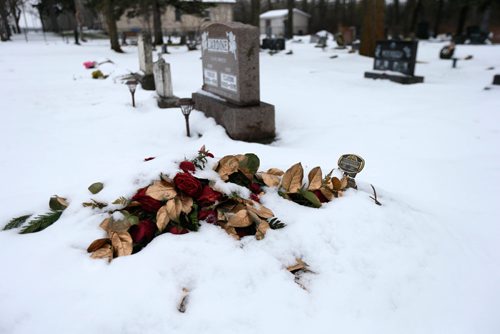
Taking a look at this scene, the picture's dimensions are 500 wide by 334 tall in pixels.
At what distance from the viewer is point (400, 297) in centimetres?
214

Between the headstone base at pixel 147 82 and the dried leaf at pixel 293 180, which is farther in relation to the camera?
the headstone base at pixel 147 82

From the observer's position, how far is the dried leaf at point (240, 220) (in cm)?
237

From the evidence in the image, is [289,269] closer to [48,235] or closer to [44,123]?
[48,235]

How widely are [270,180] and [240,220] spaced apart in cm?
69

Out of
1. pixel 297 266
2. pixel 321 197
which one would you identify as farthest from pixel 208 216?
pixel 321 197

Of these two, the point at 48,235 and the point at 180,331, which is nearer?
the point at 180,331

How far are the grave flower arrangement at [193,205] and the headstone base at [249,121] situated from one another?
296 cm

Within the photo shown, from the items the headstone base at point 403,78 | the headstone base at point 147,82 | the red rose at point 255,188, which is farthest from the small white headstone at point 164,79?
the headstone base at point 403,78

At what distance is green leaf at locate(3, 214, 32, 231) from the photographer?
264 centimetres

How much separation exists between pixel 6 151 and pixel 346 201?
16.5 ft

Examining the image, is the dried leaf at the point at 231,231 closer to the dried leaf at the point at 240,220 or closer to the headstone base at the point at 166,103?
the dried leaf at the point at 240,220

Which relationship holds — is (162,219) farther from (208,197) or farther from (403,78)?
(403,78)

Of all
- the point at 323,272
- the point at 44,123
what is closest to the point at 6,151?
the point at 44,123

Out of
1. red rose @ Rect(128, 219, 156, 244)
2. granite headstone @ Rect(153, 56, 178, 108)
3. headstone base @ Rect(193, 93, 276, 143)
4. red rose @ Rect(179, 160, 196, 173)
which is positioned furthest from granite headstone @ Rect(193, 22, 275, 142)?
red rose @ Rect(128, 219, 156, 244)
